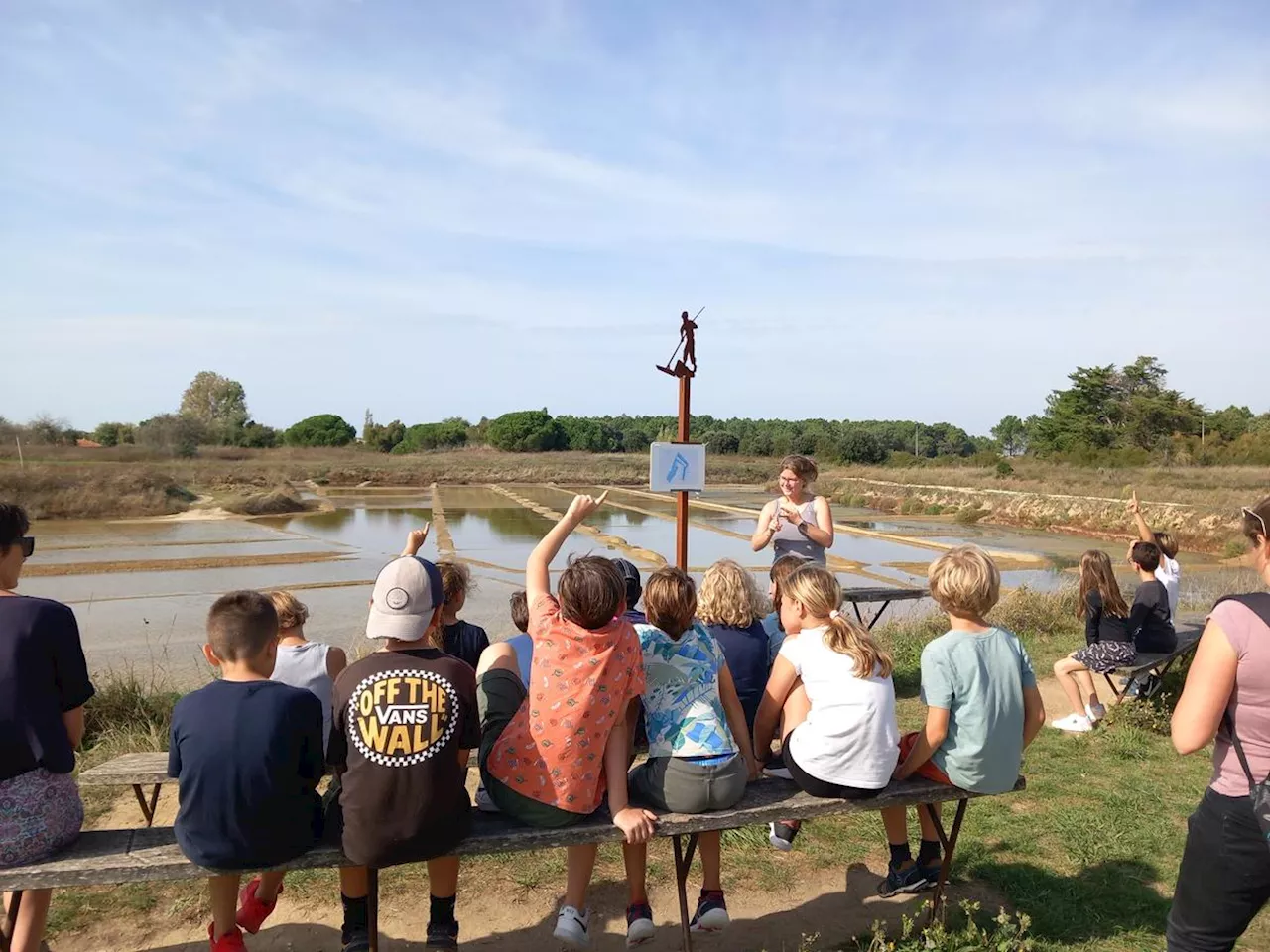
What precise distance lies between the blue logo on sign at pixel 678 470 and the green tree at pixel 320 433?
68.4 meters

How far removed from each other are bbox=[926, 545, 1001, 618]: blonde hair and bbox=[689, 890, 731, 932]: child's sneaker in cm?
133

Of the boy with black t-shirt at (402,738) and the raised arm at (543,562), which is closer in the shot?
the boy with black t-shirt at (402,738)

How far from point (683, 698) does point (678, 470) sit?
349 cm

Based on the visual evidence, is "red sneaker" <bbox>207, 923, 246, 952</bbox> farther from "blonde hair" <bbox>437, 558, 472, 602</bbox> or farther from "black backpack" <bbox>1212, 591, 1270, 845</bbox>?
"black backpack" <bbox>1212, 591, 1270, 845</bbox>

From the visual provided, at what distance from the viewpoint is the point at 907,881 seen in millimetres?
3305

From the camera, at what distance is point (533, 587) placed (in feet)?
10.2

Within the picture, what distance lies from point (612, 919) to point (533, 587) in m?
1.40

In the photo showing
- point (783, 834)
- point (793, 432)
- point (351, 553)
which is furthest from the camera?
point (793, 432)

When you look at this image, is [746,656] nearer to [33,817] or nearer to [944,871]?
[944,871]

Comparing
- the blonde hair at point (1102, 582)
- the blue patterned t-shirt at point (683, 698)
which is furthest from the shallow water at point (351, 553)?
the blonde hair at point (1102, 582)

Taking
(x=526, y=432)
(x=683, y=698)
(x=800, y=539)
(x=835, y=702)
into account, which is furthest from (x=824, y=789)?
(x=526, y=432)

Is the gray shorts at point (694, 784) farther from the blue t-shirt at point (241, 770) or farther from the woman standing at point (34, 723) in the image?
the woman standing at point (34, 723)

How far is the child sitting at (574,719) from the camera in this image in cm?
275

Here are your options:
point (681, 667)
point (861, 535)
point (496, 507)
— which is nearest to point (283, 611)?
point (681, 667)
